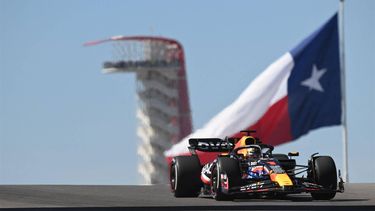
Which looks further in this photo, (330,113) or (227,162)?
(330,113)

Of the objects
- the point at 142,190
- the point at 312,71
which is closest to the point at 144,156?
the point at 312,71

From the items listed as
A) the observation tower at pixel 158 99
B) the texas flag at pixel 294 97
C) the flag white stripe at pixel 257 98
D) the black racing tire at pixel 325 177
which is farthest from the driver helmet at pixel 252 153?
the observation tower at pixel 158 99

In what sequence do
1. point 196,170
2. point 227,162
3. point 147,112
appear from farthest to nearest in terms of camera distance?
point 147,112
point 196,170
point 227,162

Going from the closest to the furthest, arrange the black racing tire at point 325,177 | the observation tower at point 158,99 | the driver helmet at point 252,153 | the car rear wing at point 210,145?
the black racing tire at point 325,177
the driver helmet at point 252,153
the car rear wing at point 210,145
the observation tower at point 158,99

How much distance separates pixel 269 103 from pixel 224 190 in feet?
85.8

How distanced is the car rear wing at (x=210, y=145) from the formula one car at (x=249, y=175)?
0.07 feet

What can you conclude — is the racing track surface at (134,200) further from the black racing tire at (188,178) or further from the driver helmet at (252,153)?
the driver helmet at (252,153)

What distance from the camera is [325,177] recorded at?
102 ft

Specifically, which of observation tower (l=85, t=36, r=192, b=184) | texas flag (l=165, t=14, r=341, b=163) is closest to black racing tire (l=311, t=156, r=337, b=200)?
texas flag (l=165, t=14, r=341, b=163)

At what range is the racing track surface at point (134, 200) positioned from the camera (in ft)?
90.2

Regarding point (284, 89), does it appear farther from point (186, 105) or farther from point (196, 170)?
point (186, 105)

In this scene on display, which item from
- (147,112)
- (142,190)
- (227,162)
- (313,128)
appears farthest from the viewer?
(147,112)

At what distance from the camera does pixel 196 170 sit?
32.1 metres

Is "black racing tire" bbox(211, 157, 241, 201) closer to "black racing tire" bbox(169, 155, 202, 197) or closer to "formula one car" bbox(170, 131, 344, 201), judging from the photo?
"formula one car" bbox(170, 131, 344, 201)
